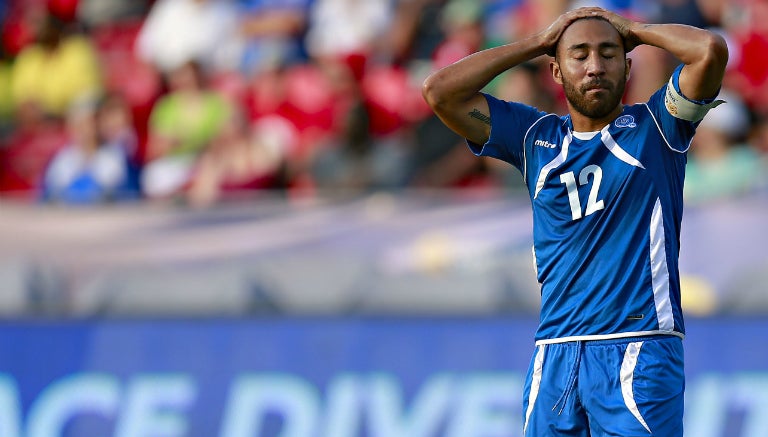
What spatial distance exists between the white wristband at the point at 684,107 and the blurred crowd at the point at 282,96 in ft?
13.6

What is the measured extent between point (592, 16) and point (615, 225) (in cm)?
74

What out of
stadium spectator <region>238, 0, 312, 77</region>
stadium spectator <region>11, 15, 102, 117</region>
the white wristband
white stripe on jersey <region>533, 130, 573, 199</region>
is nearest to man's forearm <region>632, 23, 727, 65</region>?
the white wristband

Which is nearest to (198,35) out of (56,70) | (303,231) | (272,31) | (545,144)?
(272,31)

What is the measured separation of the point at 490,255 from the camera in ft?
27.3

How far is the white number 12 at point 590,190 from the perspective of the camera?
440cm

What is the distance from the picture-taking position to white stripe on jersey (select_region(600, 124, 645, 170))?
4367mm

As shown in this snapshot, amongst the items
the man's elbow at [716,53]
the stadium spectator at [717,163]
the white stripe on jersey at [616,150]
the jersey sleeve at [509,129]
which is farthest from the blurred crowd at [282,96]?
the man's elbow at [716,53]

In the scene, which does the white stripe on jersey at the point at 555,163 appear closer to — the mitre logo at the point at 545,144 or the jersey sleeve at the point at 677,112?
the mitre logo at the point at 545,144

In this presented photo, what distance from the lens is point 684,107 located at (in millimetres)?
4254

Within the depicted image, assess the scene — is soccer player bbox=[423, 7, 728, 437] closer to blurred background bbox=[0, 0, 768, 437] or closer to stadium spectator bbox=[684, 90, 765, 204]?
blurred background bbox=[0, 0, 768, 437]

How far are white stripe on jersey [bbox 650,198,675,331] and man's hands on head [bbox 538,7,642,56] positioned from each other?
58 cm

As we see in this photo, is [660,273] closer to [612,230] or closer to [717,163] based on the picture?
[612,230]

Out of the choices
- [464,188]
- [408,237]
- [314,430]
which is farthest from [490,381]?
[464,188]

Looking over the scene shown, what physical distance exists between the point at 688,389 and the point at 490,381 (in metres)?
1.11
